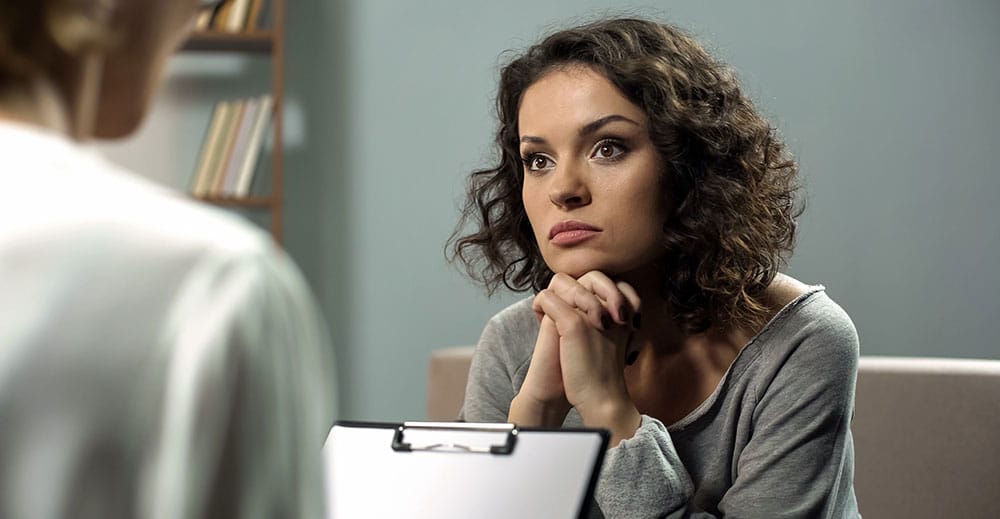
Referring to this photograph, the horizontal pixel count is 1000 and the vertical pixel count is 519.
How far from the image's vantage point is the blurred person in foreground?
1.03ft

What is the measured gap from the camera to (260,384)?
33 cm

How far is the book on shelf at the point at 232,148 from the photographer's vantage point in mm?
3074

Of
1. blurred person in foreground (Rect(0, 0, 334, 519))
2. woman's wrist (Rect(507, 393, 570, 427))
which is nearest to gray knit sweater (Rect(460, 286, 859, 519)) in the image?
woman's wrist (Rect(507, 393, 570, 427))

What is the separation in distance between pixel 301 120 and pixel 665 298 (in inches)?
74.0

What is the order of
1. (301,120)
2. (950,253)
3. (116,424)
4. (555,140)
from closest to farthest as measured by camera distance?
(116,424)
(555,140)
(950,253)
(301,120)

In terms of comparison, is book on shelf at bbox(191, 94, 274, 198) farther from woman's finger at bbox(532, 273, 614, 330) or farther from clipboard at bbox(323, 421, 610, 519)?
clipboard at bbox(323, 421, 610, 519)

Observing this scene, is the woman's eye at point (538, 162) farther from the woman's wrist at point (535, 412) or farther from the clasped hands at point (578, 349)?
the woman's wrist at point (535, 412)

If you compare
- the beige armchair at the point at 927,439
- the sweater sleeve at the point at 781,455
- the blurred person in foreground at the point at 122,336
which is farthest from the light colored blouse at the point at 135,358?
the beige armchair at the point at 927,439

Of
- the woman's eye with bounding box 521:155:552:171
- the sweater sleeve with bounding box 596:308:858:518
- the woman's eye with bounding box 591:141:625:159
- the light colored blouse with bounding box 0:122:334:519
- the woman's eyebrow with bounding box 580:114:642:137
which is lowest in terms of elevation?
the sweater sleeve with bounding box 596:308:858:518

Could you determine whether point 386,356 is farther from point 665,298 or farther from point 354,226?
point 665,298

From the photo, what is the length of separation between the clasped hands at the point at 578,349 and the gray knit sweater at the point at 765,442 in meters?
0.09

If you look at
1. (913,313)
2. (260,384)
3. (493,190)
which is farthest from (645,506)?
(913,313)

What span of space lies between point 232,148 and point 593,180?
6.03 ft

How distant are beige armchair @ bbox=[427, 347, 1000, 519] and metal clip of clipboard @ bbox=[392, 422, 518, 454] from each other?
104 cm
